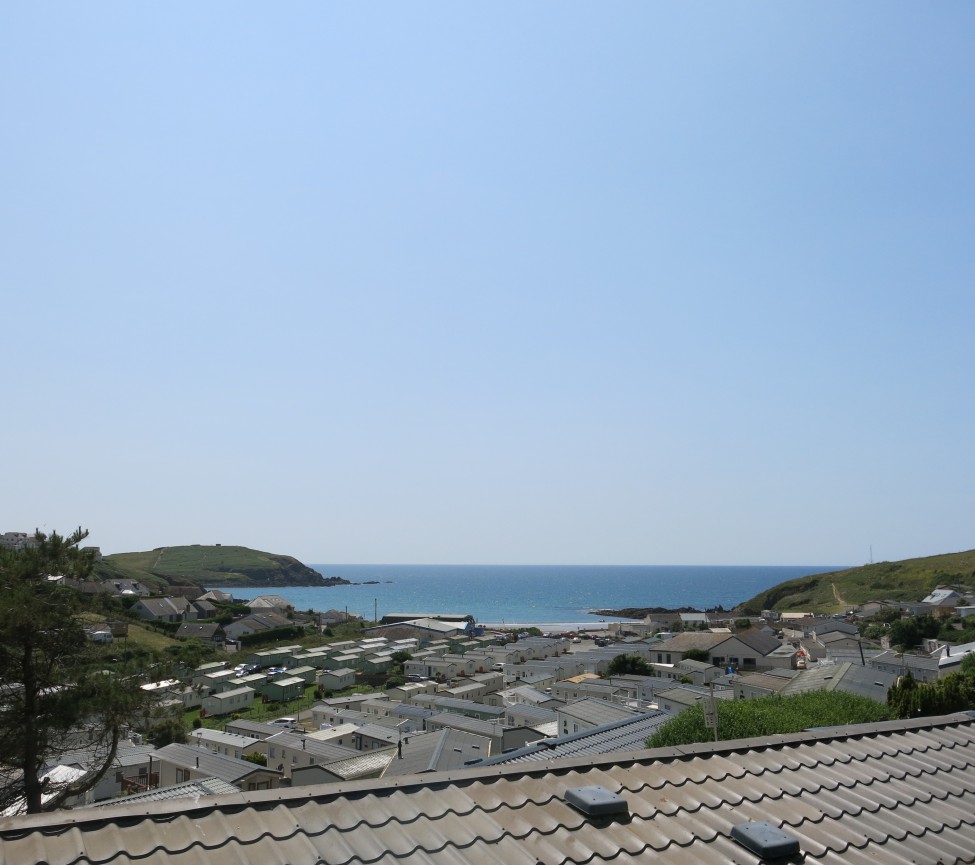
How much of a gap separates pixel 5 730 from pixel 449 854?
495 inches

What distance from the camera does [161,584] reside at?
103 metres

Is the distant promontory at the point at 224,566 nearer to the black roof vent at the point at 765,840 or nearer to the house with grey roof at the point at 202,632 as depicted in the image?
the house with grey roof at the point at 202,632

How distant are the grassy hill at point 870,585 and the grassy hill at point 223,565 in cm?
11499

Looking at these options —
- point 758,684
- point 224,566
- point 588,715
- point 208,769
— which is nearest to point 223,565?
point 224,566

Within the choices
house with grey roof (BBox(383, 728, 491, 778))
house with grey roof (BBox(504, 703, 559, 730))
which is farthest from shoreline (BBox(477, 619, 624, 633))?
house with grey roof (BBox(383, 728, 491, 778))

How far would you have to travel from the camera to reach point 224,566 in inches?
6599

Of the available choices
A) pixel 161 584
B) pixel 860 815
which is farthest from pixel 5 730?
pixel 161 584

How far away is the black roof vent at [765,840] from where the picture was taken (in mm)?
3342

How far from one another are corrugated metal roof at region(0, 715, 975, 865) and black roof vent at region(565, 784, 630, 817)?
40 mm

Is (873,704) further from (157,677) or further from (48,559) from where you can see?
(48,559)

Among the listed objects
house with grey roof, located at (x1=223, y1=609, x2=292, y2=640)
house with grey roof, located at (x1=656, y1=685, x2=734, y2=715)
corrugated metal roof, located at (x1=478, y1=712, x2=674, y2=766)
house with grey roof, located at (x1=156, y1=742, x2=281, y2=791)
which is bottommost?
house with grey roof, located at (x1=223, y1=609, x2=292, y2=640)

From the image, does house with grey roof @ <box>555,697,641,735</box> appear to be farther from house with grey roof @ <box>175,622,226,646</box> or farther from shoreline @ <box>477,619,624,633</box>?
shoreline @ <box>477,619,624,633</box>

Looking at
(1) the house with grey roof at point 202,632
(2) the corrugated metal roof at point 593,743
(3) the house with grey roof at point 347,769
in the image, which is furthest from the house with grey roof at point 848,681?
(1) the house with grey roof at point 202,632

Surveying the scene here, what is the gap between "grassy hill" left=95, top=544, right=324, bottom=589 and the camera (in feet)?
503
